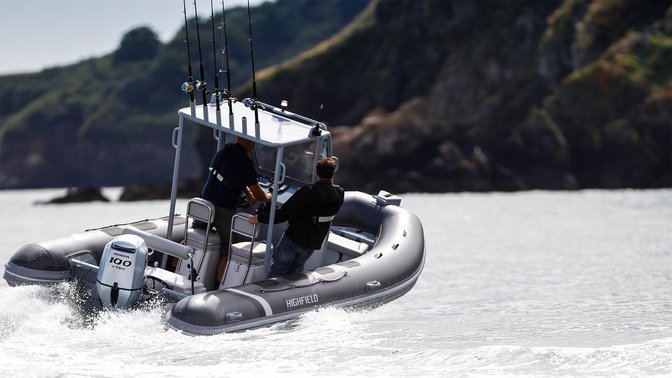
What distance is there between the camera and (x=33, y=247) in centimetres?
1096

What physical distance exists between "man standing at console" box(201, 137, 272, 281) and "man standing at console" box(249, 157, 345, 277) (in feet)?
1.18

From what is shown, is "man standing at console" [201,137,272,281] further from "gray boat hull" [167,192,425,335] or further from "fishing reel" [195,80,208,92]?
"gray boat hull" [167,192,425,335]

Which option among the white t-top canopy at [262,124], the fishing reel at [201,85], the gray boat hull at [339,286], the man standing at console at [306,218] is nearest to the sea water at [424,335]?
the gray boat hull at [339,286]

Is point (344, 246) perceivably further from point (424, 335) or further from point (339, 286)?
point (424, 335)

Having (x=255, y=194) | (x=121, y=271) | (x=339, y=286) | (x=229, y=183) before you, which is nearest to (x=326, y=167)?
(x=255, y=194)

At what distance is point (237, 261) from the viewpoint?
34.4ft

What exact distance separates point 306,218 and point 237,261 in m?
0.86

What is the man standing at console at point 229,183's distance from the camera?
10359 millimetres

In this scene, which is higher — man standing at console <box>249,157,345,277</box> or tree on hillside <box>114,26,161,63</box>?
man standing at console <box>249,157,345,277</box>

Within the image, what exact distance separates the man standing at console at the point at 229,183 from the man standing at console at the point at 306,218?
0.36 metres

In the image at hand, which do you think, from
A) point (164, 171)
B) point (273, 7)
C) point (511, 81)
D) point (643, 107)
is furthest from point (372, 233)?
point (273, 7)

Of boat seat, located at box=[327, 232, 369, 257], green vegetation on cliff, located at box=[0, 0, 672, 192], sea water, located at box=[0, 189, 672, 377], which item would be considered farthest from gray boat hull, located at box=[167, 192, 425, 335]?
green vegetation on cliff, located at box=[0, 0, 672, 192]

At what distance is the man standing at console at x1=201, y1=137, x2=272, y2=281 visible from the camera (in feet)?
34.0

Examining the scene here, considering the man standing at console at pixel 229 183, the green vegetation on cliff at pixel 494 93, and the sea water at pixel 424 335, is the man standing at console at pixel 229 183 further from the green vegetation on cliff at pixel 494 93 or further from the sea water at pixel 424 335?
the green vegetation on cliff at pixel 494 93
